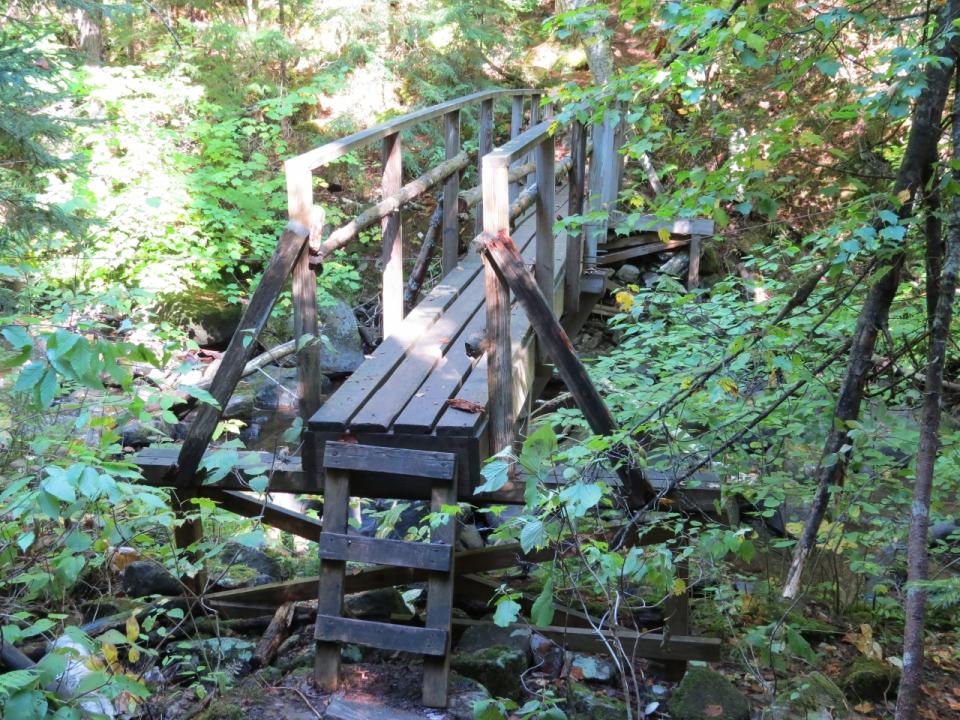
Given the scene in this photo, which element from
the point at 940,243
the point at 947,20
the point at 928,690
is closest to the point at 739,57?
the point at 947,20

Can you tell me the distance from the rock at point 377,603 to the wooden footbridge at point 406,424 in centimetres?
8

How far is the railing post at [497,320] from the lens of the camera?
145 inches

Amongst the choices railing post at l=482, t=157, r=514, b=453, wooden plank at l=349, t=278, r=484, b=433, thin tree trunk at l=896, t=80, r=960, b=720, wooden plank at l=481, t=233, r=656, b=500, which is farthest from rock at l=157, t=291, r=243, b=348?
thin tree trunk at l=896, t=80, r=960, b=720

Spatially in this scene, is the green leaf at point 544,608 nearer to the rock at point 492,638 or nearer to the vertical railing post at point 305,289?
the rock at point 492,638

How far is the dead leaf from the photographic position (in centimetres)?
385

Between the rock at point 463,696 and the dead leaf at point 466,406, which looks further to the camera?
the dead leaf at point 466,406

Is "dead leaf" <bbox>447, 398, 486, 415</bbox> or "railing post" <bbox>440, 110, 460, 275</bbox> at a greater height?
"railing post" <bbox>440, 110, 460, 275</bbox>

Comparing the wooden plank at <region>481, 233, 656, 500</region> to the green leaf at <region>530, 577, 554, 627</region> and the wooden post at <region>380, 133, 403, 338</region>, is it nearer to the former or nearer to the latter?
the green leaf at <region>530, 577, 554, 627</region>

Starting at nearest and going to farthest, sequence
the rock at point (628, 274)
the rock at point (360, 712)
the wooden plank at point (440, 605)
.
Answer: the rock at point (360, 712)
the wooden plank at point (440, 605)
the rock at point (628, 274)

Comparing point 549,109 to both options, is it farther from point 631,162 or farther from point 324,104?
point 324,104

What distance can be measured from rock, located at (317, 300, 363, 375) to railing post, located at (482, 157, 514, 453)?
8.02 meters

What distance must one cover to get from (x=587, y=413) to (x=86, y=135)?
10399 mm

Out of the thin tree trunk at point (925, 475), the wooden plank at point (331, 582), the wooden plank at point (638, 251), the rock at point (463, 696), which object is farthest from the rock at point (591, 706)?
the wooden plank at point (638, 251)

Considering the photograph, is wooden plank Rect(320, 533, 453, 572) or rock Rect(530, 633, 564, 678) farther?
rock Rect(530, 633, 564, 678)
